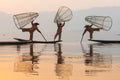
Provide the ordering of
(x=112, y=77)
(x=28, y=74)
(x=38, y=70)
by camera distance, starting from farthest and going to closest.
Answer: (x=38, y=70)
(x=28, y=74)
(x=112, y=77)

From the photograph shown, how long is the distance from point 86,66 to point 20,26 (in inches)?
1341

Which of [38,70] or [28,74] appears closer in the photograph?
[28,74]

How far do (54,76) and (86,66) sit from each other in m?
4.95

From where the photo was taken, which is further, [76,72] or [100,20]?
[100,20]

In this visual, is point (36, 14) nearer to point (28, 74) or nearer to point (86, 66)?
point (86, 66)

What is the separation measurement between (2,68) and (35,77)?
4.62 meters

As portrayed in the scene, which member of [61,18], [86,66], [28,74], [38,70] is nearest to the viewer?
[28,74]

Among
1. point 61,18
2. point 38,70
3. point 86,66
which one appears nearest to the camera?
point 38,70

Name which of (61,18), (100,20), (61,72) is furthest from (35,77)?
(100,20)

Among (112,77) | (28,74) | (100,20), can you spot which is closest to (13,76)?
(28,74)

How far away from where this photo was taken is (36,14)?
59.1 meters

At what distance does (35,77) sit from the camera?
19938 mm

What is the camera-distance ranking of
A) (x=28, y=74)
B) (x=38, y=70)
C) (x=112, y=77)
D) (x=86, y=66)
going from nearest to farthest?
(x=112, y=77)
(x=28, y=74)
(x=38, y=70)
(x=86, y=66)

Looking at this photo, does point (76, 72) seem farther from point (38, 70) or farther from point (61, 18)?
point (61, 18)
